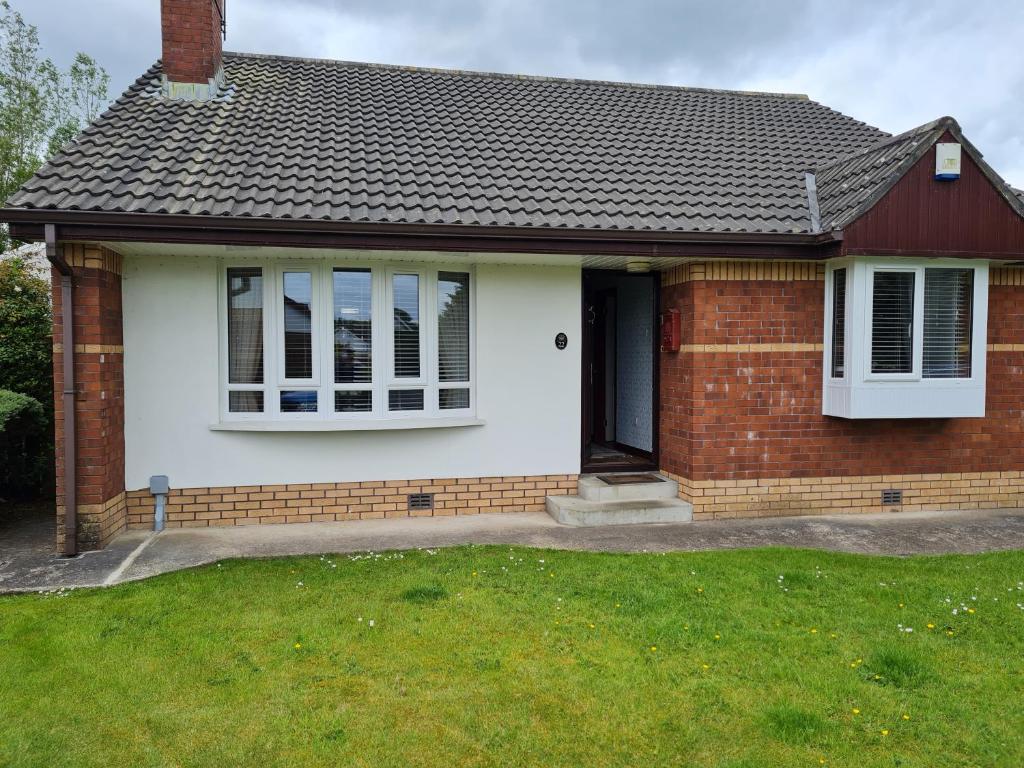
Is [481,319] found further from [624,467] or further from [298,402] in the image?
[624,467]

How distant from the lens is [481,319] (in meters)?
7.90

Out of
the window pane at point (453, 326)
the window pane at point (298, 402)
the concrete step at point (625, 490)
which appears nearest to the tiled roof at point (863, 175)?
the concrete step at point (625, 490)

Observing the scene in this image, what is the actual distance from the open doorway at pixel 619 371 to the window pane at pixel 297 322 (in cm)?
325

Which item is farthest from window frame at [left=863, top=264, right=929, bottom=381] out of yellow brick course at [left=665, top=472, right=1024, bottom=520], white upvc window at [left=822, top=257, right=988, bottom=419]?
yellow brick course at [left=665, top=472, right=1024, bottom=520]

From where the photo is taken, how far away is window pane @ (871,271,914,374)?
296 inches

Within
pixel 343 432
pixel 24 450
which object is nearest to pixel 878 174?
pixel 343 432

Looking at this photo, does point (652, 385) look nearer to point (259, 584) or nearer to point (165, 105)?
point (259, 584)

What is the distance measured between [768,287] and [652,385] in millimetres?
1855

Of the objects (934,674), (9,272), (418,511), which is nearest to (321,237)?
(418,511)

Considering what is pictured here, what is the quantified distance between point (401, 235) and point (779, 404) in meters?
4.62

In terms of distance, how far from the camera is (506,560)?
6.09 m

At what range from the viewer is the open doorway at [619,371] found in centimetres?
883

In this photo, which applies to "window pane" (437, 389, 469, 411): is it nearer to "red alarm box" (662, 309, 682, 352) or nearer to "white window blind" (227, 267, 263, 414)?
"white window blind" (227, 267, 263, 414)

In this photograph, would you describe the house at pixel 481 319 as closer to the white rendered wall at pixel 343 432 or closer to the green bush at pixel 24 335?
the white rendered wall at pixel 343 432
